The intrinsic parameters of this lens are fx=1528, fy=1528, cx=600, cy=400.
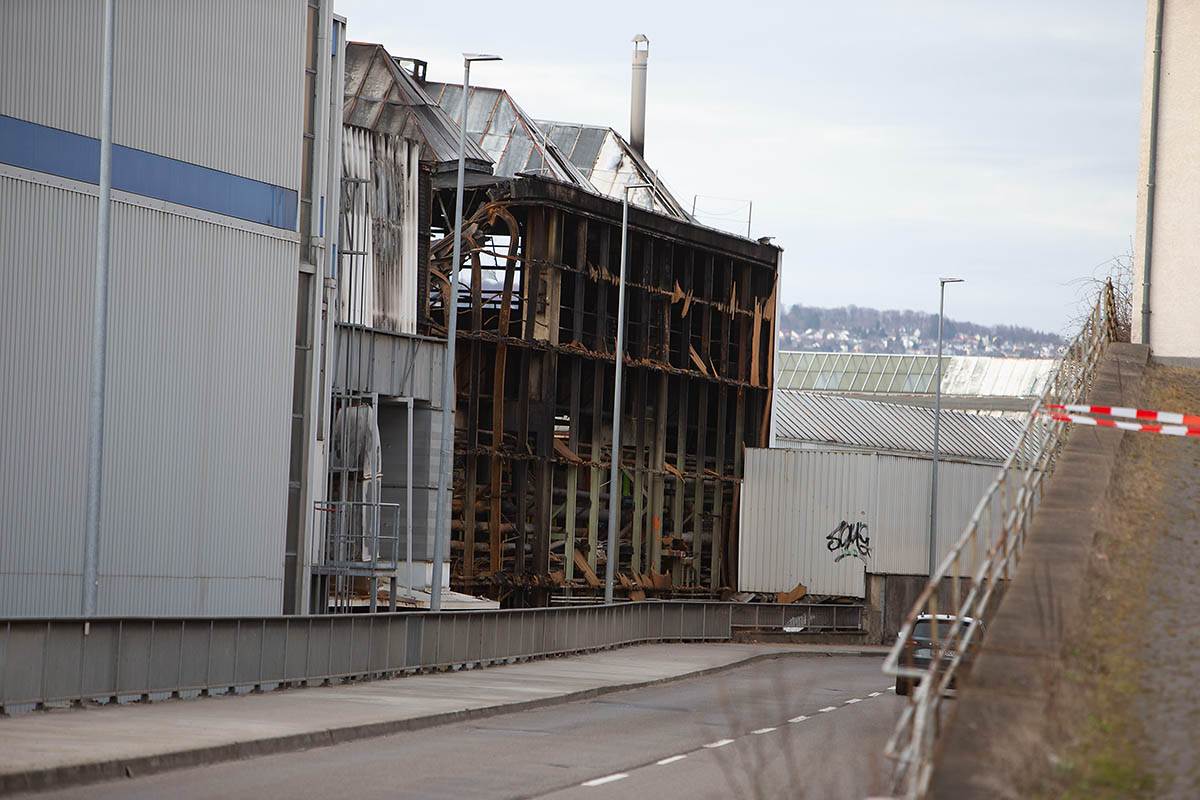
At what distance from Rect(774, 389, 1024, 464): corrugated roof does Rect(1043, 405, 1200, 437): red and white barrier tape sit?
41611 mm

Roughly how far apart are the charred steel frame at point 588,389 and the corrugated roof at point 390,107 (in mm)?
1640

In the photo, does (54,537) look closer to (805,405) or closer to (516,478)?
(516,478)

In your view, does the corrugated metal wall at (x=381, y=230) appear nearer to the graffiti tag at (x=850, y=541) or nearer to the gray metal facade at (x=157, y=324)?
the gray metal facade at (x=157, y=324)

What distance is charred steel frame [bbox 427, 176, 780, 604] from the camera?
42.5m

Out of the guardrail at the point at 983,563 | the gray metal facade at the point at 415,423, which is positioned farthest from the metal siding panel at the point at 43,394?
the guardrail at the point at 983,563

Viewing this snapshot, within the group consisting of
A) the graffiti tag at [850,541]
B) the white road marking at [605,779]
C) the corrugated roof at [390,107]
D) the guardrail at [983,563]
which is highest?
the corrugated roof at [390,107]

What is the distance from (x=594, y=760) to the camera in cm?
1569

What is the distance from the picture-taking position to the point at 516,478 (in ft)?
140

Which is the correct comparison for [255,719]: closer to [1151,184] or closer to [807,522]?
[1151,184]

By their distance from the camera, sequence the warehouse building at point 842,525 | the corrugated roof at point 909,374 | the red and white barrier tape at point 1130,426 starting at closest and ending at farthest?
the red and white barrier tape at point 1130,426
the warehouse building at point 842,525
the corrugated roof at point 909,374

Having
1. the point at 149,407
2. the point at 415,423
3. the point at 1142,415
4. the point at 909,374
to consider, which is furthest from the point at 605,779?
the point at 909,374

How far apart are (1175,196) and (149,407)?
17343mm

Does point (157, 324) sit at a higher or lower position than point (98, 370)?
higher

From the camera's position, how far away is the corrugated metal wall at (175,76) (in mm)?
23891
